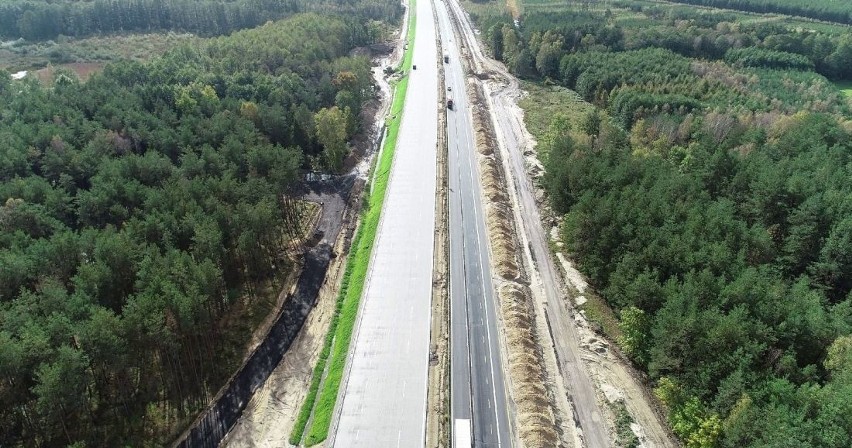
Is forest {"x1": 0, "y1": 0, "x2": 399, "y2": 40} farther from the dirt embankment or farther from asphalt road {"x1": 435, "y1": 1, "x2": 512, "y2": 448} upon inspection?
the dirt embankment

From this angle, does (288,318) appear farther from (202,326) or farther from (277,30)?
(277,30)

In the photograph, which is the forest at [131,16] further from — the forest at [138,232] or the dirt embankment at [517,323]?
the dirt embankment at [517,323]

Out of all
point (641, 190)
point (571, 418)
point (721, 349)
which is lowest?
point (571, 418)

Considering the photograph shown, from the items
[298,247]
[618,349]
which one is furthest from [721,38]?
[298,247]

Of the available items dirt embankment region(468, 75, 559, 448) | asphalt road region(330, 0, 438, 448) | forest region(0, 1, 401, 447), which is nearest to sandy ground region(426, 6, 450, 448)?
asphalt road region(330, 0, 438, 448)

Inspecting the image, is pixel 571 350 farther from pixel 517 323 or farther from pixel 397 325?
pixel 397 325
